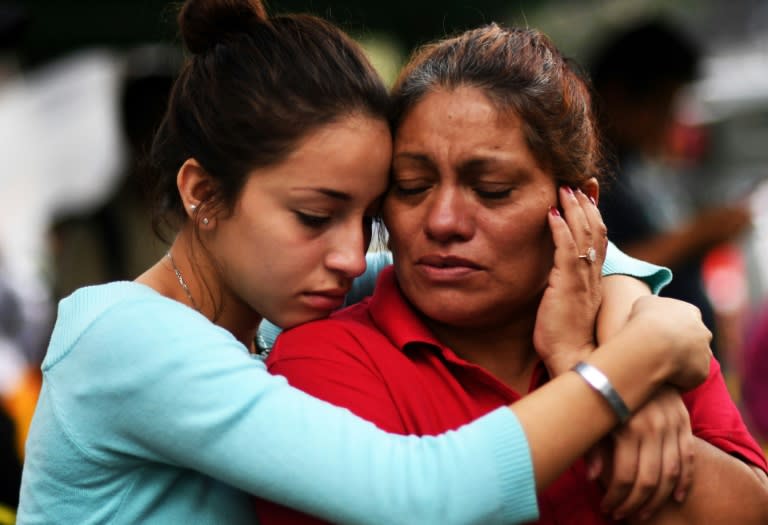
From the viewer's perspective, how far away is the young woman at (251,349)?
1.60 meters

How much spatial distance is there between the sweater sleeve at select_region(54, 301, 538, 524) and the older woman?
15 cm

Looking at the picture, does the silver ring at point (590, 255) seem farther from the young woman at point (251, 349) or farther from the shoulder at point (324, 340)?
the shoulder at point (324, 340)

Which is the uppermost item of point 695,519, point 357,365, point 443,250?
point 443,250

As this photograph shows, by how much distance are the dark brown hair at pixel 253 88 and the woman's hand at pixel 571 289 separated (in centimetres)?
39

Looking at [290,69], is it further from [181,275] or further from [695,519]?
[695,519]

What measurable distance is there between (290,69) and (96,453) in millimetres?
735

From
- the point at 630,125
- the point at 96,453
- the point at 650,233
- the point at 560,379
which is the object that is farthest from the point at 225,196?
the point at 630,125

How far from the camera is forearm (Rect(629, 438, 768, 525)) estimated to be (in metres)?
1.79

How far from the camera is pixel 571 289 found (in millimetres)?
1919

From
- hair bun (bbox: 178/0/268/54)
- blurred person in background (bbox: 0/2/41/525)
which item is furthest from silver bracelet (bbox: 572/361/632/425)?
blurred person in background (bbox: 0/2/41/525)

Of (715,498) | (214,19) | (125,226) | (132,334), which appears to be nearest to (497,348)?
(715,498)

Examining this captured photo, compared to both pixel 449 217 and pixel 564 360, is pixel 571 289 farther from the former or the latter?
pixel 449 217

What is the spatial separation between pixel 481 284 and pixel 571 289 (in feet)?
0.52

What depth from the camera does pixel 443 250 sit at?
1911mm
